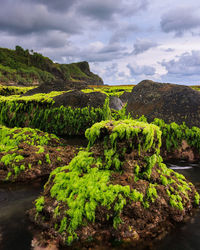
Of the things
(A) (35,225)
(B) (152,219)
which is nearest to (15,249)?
(A) (35,225)

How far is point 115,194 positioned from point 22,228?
1.86 metres

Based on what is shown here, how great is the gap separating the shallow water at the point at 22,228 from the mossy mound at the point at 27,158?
2.06 feet

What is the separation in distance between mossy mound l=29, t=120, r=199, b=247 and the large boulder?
12.8ft

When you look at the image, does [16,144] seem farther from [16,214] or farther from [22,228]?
[22,228]

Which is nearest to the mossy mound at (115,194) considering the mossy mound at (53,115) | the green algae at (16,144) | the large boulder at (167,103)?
the green algae at (16,144)

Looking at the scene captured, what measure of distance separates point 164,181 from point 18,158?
430 cm

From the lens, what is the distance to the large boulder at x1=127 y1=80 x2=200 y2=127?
783 cm

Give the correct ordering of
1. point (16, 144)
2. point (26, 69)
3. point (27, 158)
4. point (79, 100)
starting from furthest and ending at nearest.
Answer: point (26, 69), point (79, 100), point (16, 144), point (27, 158)

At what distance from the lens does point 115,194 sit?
3.43m

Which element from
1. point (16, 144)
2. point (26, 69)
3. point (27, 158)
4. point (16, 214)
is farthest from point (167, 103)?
point (26, 69)

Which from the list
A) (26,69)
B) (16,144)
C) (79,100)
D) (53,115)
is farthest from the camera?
(26,69)

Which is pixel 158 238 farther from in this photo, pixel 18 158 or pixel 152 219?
pixel 18 158

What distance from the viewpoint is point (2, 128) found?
8.15m

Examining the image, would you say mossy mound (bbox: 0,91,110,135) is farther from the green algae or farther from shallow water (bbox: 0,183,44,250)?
shallow water (bbox: 0,183,44,250)
